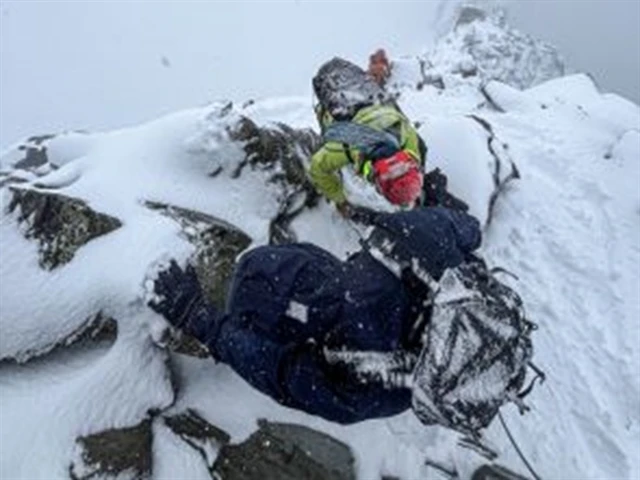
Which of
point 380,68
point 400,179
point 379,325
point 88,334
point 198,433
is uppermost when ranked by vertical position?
point 379,325

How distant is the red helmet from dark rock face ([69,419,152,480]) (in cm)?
273

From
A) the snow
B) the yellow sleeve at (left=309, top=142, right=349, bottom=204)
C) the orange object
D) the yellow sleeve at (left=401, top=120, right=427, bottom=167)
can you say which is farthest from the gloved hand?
the orange object

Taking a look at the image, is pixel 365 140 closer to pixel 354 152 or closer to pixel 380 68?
pixel 354 152

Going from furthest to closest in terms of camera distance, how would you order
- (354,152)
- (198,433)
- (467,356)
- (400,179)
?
(354,152)
(400,179)
(198,433)
(467,356)

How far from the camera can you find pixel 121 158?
7.61m

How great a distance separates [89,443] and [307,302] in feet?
6.58

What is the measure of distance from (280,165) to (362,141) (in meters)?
1.24

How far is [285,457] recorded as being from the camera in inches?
237

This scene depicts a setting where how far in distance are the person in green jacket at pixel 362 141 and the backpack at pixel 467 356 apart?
2.09 m

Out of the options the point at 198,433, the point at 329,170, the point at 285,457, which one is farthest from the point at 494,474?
the point at 329,170

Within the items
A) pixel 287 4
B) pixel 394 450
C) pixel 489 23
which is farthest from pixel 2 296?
pixel 489 23

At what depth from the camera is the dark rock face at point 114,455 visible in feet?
18.2

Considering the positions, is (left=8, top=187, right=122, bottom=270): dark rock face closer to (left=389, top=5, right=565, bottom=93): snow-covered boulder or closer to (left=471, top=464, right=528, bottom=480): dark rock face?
(left=471, top=464, right=528, bottom=480): dark rock face

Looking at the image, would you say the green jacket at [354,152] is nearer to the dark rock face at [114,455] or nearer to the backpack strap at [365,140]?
the backpack strap at [365,140]
